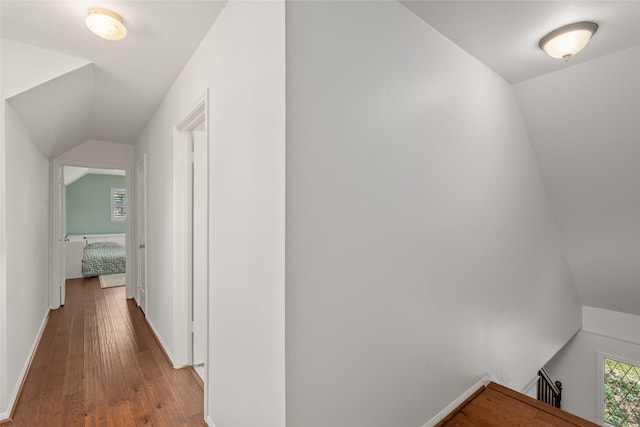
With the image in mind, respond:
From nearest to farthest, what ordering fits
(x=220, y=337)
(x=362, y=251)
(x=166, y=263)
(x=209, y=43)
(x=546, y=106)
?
(x=362, y=251) → (x=220, y=337) → (x=209, y=43) → (x=546, y=106) → (x=166, y=263)

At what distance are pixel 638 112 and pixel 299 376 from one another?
3004 millimetres

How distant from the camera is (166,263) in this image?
9.25ft

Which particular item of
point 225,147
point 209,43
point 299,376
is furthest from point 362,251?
point 209,43

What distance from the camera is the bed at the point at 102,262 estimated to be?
596 cm

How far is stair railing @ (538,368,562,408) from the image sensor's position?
11.0ft

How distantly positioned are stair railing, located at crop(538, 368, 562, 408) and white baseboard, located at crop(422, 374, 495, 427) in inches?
68.0

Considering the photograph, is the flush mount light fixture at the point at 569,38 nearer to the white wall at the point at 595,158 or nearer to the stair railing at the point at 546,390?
the white wall at the point at 595,158

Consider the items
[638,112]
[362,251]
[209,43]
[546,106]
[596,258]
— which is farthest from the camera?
[596,258]

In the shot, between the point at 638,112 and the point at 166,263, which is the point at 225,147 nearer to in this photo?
the point at 166,263

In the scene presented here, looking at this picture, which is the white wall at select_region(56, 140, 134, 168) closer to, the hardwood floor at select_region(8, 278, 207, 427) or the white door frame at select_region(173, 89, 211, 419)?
the hardwood floor at select_region(8, 278, 207, 427)

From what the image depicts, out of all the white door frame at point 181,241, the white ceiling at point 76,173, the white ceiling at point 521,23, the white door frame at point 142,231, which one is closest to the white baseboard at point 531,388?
the white ceiling at point 521,23

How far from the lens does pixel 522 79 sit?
2453 mm

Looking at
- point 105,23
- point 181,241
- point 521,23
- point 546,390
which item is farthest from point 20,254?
point 546,390

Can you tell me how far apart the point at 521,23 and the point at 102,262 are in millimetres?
7411
